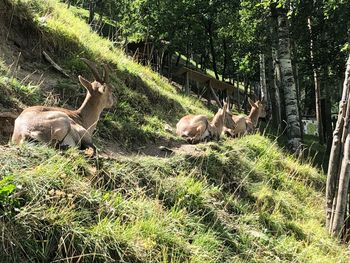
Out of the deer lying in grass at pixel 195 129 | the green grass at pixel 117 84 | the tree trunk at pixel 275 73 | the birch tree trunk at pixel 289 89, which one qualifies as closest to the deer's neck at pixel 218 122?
the deer lying in grass at pixel 195 129

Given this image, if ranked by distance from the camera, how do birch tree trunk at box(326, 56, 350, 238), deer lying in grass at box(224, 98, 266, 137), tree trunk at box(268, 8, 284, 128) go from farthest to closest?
tree trunk at box(268, 8, 284, 128)
deer lying in grass at box(224, 98, 266, 137)
birch tree trunk at box(326, 56, 350, 238)

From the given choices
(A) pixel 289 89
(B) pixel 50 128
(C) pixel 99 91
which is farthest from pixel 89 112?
(A) pixel 289 89

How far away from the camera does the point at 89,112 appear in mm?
7910

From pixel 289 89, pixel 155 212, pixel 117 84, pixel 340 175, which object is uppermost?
pixel 289 89

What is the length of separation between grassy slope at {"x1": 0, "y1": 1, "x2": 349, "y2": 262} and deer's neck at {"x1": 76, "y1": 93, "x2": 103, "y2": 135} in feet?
2.73

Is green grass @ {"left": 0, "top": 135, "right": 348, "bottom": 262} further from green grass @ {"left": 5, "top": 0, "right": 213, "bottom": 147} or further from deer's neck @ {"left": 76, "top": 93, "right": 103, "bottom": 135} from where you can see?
green grass @ {"left": 5, "top": 0, "right": 213, "bottom": 147}

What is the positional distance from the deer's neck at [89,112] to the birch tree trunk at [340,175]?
13.8ft

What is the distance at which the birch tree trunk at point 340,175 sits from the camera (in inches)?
300

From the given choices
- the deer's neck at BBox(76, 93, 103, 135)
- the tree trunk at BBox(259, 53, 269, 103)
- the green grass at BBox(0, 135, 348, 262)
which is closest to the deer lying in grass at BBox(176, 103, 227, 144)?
the green grass at BBox(0, 135, 348, 262)

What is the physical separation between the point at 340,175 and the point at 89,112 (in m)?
4.42

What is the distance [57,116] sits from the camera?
633 centimetres

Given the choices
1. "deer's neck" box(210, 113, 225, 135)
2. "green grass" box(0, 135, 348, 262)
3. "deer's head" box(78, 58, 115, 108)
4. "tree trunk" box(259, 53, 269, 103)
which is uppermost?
"tree trunk" box(259, 53, 269, 103)

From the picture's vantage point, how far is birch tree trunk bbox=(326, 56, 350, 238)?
762cm

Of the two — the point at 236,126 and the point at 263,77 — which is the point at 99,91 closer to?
the point at 236,126
